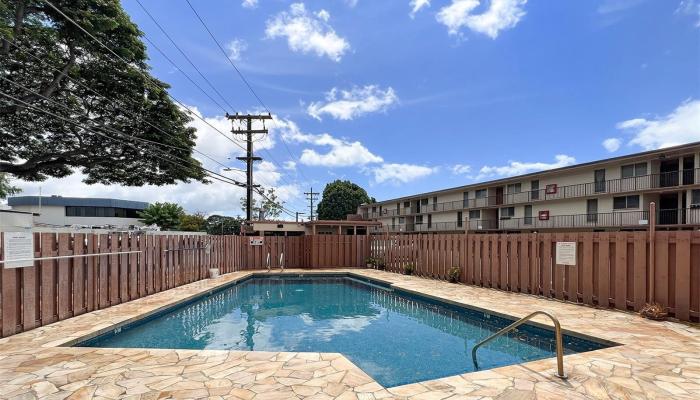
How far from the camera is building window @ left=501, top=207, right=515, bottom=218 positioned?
3204 cm

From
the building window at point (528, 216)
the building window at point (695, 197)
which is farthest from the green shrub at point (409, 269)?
the building window at point (528, 216)

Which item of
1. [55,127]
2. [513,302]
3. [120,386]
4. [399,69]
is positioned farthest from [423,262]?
[55,127]

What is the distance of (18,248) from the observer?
5.49 meters

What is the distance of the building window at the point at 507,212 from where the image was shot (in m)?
32.0

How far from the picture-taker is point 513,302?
27.2 ft

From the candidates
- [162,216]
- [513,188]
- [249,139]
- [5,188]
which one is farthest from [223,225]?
[513,188]

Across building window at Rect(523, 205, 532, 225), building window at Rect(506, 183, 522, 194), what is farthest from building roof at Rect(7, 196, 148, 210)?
building window at Rect(523, 205, 532, 225)

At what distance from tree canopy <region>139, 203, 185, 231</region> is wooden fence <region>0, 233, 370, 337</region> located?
35432 mm

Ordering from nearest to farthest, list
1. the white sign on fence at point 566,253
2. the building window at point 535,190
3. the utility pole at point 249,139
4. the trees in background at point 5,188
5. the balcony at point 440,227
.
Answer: the white sign on fence at point 566,253 < the utility pole at point 249,139 < the trees in background at point 5,188 < the building window at point 535,190 < the balcony at point 440,227

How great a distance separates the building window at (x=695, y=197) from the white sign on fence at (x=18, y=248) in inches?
1133

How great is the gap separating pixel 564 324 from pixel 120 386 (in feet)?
21.2

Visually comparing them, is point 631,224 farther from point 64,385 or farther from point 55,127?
point 55,127

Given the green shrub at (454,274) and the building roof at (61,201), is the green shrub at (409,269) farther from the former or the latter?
the building roof at (61,201)

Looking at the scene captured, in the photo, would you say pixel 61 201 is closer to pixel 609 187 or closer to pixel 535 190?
pixel 535 190
